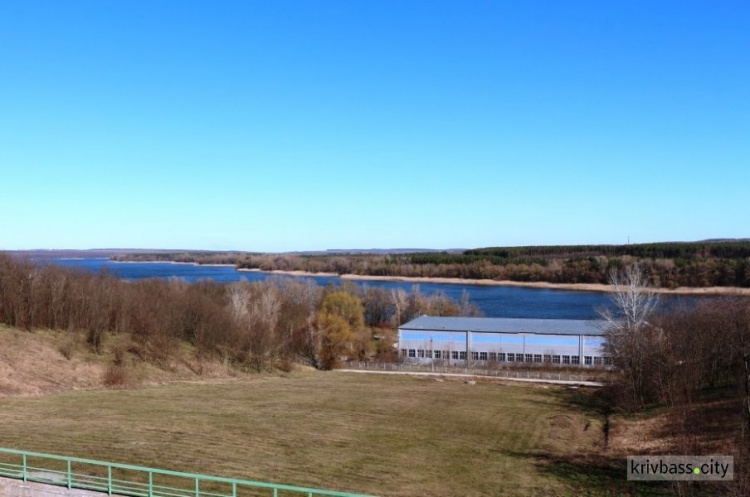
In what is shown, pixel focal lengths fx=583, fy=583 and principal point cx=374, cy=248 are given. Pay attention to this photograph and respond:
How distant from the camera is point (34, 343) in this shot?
36875 millimetres

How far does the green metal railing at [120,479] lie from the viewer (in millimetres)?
13414

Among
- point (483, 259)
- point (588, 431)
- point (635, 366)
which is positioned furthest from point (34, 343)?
point (483, 259)

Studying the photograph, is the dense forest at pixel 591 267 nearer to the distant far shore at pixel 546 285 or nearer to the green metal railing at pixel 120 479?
the distant far shore at pixel 546 285

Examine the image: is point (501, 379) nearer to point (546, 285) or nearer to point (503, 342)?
point (503, 342)

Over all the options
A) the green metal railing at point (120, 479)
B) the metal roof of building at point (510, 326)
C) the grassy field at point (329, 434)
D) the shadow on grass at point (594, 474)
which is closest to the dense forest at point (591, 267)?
the metal roof of building at point (510, 326)

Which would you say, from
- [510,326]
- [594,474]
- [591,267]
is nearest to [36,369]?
[594,474]

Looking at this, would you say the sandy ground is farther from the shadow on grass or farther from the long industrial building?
the long industrial building

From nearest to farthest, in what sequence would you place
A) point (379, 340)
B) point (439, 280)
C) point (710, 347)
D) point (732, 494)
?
point (732, 494)
point (710, 347)
point (379, 340)
point (439, 280)

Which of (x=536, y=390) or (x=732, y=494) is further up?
(x=732, y=494)

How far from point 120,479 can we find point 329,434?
1006 centimetres

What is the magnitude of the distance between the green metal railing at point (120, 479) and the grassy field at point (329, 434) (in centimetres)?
119

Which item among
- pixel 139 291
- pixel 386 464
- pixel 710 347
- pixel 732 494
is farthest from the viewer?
pixel 139 291

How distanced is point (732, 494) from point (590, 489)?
525 cm

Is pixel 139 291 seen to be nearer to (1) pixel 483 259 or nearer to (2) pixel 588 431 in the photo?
(2) pixel 588 431
